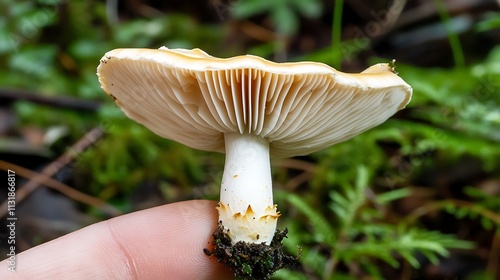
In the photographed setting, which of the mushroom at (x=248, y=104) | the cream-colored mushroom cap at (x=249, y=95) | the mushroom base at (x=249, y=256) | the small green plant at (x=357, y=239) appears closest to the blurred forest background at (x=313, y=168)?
the small green plant at (x=357, y=239)

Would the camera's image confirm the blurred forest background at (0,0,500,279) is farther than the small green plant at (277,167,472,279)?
Yes

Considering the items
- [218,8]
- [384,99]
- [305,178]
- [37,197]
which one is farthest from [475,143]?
[218,8]

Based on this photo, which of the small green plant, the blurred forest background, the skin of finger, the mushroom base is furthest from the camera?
the blurred forest background

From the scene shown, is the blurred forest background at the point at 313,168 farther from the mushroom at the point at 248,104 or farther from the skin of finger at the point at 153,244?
the mushroom at the point at 248,104

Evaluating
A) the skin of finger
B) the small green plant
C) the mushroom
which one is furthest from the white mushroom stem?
the small green plant

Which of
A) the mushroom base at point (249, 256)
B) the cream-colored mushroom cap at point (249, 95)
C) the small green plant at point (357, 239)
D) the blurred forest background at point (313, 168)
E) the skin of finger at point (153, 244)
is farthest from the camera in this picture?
the blurred forest background at point (313, 168)

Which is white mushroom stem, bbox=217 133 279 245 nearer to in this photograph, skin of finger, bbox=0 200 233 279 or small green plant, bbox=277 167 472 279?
skin of finger, bbox=0 200 233 279

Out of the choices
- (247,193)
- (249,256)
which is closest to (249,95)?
Result: (247,193)

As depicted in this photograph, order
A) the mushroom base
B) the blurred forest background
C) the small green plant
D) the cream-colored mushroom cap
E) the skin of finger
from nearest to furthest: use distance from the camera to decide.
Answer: the cream-colored mushroom cap, the mushroom base, the skin of finger, the small green plant, the blurred forest background
